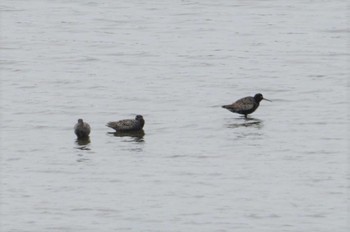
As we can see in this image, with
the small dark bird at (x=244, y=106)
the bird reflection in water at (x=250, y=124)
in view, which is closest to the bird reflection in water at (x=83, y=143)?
the bird reflection in water at (x=250, y=124)

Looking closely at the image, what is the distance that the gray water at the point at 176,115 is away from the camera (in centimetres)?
2316

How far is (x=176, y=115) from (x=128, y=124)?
2.33m

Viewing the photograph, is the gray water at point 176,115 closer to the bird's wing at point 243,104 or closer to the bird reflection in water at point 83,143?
the bird reflection in water at point 83,143

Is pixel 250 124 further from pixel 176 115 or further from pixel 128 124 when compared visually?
pixel 128 124

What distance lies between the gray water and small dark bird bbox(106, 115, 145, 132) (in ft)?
1.05

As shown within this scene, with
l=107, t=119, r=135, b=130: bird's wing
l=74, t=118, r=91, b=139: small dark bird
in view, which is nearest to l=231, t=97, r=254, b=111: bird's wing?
l=107, t=119, r=135, b=130: bird's wing

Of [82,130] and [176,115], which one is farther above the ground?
[82,130]

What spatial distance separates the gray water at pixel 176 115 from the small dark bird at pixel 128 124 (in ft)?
1.05

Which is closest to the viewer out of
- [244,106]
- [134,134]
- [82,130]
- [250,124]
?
[82,130]

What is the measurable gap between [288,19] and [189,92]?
15.6 meters

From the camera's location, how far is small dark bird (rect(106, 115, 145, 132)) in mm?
30489

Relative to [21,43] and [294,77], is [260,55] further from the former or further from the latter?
[21,43]

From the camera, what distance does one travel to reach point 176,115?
107 ft

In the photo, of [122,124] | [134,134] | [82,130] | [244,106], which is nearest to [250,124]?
[244,106]
